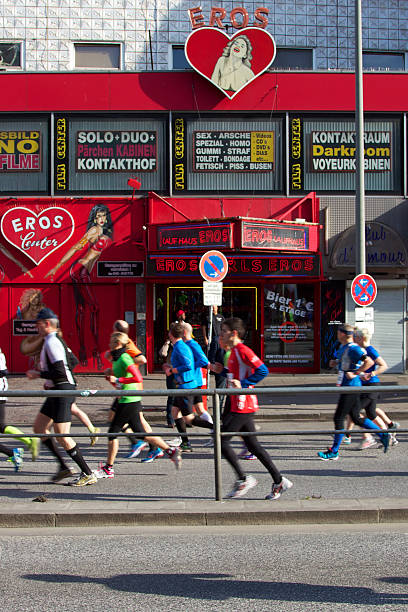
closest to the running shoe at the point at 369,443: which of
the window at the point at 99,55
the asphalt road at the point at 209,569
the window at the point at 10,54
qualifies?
the asphalt road at the point at 209,569

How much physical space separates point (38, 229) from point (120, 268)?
260 centimetres

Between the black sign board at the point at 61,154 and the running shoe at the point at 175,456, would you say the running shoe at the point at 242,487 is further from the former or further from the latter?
the black sign board at the point at 61,154

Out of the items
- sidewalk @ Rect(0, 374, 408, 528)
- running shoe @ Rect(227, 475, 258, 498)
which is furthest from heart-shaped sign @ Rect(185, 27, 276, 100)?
running shoe @ Rect(227, 475, 258, 498)

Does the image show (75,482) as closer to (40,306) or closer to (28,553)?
(28,553)

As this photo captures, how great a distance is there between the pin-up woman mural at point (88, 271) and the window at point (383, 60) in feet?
36.4

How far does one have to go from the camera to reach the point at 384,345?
19047mm

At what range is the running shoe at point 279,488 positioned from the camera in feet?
21.3

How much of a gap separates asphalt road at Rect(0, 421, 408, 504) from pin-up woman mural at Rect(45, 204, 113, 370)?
441 inches

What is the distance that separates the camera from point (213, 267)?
13.5m

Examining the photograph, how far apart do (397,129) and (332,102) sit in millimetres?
2109

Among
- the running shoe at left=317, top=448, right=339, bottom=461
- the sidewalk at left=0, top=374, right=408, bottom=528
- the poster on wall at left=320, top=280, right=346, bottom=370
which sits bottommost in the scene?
the sidewalk at left=0, top=374, right=408, bottom=528

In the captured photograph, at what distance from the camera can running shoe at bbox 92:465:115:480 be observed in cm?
728

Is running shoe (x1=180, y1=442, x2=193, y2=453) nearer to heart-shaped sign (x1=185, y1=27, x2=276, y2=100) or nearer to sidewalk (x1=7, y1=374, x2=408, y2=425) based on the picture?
sidewalk (x1=7, y1=374, x2=408, y2=425)

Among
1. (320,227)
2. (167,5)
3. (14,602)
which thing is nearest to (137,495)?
(14,602)
